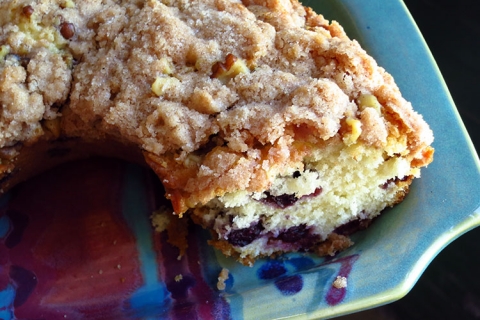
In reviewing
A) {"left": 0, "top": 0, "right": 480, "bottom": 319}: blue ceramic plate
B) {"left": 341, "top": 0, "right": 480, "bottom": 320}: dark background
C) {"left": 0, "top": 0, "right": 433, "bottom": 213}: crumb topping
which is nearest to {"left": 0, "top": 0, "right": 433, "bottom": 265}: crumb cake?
{"left": 0, "top": 0, "right": 433, "bottom": 213}: crumb topping

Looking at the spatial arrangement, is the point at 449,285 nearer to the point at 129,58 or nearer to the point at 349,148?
the point at 349,148

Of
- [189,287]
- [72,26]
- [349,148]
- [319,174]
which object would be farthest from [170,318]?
[72,26]

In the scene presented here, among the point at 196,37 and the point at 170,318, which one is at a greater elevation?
the point at 196,37

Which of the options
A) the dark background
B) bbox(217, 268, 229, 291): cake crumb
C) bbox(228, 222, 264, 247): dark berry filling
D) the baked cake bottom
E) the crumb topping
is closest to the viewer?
the crumb topping

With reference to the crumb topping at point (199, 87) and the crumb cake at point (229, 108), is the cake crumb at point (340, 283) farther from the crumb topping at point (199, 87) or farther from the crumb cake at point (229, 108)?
the crumb topping at point (199, 87)

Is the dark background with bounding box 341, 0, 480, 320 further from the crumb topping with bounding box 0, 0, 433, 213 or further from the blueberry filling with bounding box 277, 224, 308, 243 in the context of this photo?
the crumb topping with bounding box 0, 0, 433, 213

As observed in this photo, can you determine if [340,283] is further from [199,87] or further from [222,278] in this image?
[199,87]
